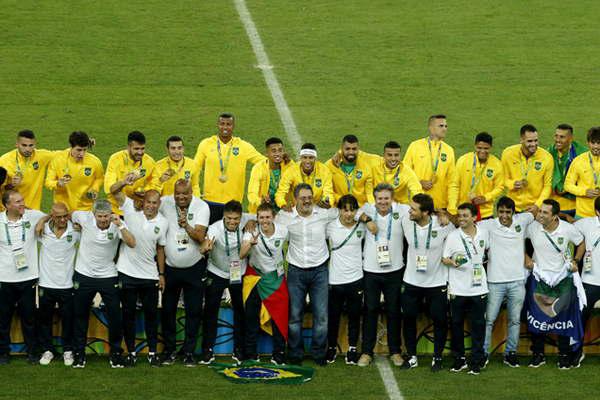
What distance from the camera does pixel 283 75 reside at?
24.7 m

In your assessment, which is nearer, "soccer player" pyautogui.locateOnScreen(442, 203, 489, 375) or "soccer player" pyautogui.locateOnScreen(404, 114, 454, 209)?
"soccer player" pyautogui.locateOnScreen(442, 203, 489, 375)

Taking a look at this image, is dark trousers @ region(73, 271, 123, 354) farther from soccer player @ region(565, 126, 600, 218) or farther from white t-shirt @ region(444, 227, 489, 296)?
soccer player @ region(565, 126, 600, 218)

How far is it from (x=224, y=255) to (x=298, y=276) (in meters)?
0.82

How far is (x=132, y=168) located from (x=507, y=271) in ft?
14.5

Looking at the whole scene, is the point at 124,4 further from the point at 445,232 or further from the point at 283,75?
the point at 445,232

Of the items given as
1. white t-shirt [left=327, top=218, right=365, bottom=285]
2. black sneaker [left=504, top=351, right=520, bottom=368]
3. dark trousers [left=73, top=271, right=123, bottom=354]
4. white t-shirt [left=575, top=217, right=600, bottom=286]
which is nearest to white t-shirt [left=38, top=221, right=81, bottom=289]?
dark trousers [left=73, top=271, right=123, bottom=354]

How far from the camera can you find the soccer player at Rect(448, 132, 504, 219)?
16.2 metres

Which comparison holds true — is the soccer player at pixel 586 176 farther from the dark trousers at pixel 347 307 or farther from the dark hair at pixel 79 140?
the dark hair at pixel 79 140

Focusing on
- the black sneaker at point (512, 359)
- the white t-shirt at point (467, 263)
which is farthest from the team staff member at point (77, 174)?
the black sneaker at point (512, 359)

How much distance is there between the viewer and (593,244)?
15.1m

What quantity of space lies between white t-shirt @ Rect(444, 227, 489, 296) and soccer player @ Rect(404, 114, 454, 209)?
5.14 feet

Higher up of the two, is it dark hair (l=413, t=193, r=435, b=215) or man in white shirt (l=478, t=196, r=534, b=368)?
dark hair (l=413, t=193, r=435, b=215)

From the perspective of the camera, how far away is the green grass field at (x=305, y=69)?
2259 cm

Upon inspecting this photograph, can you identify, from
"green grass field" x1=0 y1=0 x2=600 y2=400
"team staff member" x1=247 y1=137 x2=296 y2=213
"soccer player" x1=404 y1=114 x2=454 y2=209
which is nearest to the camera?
"team staff member" x1=247 y1=137 x2=296 y2=213
